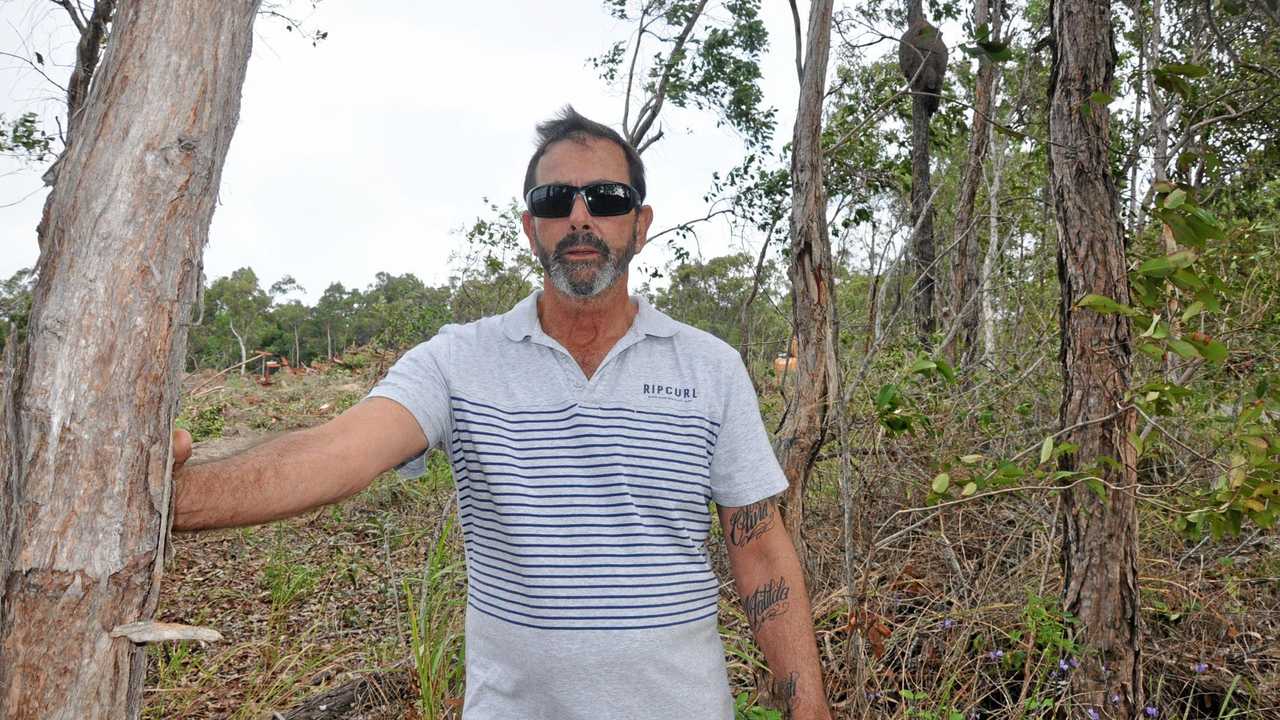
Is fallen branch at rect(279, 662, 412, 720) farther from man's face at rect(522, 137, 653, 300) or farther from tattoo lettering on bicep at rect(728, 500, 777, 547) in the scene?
man's face at rect(522, 137, 653, 300)

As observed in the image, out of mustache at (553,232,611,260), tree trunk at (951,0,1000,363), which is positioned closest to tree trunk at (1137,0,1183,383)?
tree trunk at (951,0,1000,363)

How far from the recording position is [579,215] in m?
2.09

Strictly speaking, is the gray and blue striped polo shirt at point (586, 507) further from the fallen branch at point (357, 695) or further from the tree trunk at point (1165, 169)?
the fallen branch at point (357, 695)

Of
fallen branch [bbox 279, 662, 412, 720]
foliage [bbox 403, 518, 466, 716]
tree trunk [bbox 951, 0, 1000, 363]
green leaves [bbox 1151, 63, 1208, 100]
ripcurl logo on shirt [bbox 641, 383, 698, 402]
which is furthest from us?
tree trunk [bbox 951, 0, 1000, 363]

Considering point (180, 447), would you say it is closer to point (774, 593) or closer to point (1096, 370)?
point (774, 593)

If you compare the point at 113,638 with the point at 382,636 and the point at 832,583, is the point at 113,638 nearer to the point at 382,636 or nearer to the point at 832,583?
the point at 832,583

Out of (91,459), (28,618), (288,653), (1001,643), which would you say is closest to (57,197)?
(91,459)

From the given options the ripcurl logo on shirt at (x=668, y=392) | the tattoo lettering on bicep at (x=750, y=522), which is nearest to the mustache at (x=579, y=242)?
the ripcurl logo on shirt at (x=668, y=392)

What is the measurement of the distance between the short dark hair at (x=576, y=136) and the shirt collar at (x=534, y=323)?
30 cm

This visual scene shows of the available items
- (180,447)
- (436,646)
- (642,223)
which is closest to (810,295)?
(642,223)

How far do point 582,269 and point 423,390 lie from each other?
1.57 feet

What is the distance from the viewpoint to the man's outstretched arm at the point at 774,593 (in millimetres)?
1981

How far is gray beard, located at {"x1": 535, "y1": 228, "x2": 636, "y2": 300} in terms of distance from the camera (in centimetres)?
202

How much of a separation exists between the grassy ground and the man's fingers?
115cm
